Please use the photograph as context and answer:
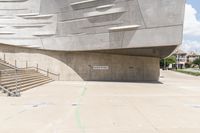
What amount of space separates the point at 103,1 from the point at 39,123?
17.5 m

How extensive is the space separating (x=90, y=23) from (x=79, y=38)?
195 centimetres

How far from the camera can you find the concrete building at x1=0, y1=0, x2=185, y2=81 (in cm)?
2189

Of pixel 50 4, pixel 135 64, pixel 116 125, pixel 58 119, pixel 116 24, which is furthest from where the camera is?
pixel 135 64

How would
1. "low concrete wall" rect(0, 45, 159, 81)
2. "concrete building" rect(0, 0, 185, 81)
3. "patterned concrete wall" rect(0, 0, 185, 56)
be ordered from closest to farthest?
"patterned concrete wall" rect(0, 0, 185, 56), "concrete building" rect(0, 0, 185, 81), "low concrete wall" rect(0, 45, 159, 81)

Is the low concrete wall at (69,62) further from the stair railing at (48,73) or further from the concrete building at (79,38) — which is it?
the stair railing at (48,73)

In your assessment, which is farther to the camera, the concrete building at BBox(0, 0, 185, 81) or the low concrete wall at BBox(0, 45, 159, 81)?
the low concrete wall at BBox(0, 45, 159, 81)

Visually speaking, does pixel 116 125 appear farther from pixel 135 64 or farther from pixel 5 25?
pixel 5 25

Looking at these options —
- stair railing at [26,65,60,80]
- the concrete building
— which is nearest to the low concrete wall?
the concrete building

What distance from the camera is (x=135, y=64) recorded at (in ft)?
91.5

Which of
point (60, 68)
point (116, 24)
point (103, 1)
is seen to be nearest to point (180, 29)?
point (116, 24)

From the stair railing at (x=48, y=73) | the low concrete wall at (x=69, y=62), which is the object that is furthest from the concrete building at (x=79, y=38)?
the stair railing at (x=48, y=73)

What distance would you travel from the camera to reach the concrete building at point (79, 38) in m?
21.9

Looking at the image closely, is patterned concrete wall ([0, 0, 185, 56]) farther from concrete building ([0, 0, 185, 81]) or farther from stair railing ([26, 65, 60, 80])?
stair railing ([26, 65, 60, 80])

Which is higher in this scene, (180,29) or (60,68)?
(180,29)
